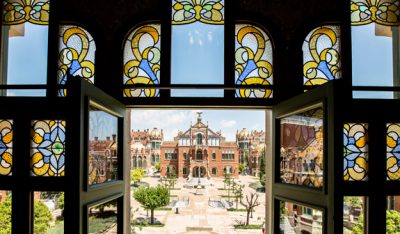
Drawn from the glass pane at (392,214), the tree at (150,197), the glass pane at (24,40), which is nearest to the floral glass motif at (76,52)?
the glass pane at (24,40)

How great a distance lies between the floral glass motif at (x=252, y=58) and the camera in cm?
269

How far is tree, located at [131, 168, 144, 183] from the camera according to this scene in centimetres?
1947

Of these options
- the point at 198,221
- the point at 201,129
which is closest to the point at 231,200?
the point at 198,221

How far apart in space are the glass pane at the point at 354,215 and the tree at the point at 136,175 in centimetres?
1741

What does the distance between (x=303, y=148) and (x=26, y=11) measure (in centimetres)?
215

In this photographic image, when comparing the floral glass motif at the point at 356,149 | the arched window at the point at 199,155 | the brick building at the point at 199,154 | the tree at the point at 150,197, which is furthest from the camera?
the arched window at the point at 199,155

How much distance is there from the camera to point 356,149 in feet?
8.20

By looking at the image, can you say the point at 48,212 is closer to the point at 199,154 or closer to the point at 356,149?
the point at 356,149

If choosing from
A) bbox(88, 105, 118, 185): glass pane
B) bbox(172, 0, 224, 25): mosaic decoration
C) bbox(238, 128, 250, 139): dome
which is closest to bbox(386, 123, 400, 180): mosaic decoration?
bbox(172, 0, 224, 25): mosaic decoration

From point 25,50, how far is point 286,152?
196 centimetres

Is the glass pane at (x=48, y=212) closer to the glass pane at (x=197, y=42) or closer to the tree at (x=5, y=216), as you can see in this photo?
the tree at (x=5, y=216)

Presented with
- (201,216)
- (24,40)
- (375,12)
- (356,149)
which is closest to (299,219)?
(356,149)

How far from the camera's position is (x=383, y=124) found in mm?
2496

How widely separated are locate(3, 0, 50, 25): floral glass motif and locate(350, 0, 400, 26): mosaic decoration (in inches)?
87.0
